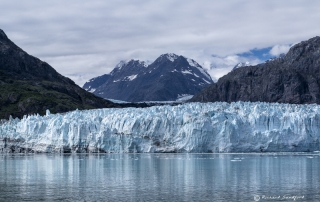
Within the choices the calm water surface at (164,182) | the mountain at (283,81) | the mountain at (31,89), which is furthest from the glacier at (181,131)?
the mountain at (283,81)

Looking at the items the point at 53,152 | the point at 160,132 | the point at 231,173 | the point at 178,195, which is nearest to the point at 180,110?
the point at 160,132

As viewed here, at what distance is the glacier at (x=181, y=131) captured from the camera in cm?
6512

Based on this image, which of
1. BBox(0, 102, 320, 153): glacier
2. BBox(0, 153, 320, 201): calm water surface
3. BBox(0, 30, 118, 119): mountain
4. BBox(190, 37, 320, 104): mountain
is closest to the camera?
BBox(0, 153, 320, 201): calm water surface

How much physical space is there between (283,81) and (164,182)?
12807 centimetres

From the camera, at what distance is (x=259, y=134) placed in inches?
2559

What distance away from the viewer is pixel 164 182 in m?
35.9

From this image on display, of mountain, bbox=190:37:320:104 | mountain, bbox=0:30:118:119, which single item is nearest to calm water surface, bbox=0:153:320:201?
mountain, bbox=0:30:118:119

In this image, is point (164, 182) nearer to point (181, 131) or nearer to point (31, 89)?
point (181, 131)

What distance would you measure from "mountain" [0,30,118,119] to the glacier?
4974cm

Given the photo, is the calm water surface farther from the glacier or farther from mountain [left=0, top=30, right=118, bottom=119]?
mountain [left=0, top=30, right=118, bottom=119]

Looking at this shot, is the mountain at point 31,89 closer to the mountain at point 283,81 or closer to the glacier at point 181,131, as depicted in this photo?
the mountain at point 283,81

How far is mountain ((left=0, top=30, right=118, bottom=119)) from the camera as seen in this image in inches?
4843

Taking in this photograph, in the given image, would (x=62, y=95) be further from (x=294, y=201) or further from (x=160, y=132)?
(x=294, y=201)

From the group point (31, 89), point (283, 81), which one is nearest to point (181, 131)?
point (31, 89)
